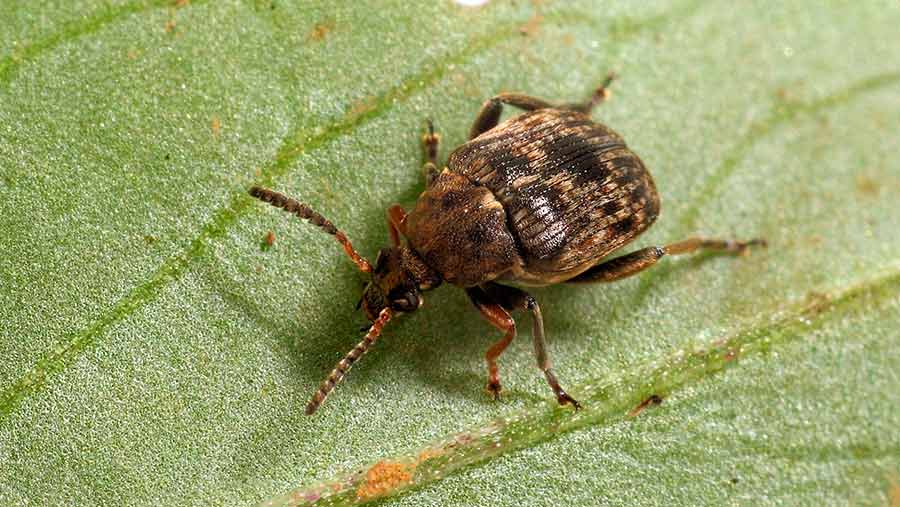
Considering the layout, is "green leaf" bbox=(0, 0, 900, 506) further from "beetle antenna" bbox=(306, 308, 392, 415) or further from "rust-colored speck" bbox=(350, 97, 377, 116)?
"beetle antenna" bbox=(306, 308, 392, 415)

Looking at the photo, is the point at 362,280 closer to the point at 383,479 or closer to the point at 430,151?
the point at 430,151

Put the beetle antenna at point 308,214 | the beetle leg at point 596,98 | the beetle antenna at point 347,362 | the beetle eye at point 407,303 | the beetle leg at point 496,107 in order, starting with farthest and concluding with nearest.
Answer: the beetle leg at point 596,98 → the beetle leg at point 496,107 → the beetle eye at point 407,303 → the beetle antenna at point 308,214 → the beetle antenna at point 347,362

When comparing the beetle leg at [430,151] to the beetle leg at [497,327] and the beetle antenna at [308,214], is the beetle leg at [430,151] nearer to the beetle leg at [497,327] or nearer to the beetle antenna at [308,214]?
the beetle antenna at [308,214]

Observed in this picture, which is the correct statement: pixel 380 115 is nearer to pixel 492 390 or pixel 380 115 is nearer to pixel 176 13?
pixel 176 13

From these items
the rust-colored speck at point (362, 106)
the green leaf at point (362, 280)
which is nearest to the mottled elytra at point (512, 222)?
the green leaf at point (362, 280)

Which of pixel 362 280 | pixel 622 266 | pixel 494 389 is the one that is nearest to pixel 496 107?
pixel 622 266

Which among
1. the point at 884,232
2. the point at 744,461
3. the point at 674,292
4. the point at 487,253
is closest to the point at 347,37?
the point at 487,253

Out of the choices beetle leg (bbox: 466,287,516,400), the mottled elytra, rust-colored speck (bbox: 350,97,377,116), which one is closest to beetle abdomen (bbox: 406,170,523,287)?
the mottled elytra
